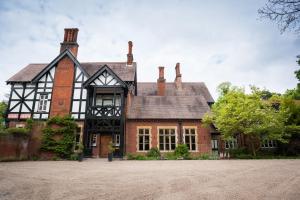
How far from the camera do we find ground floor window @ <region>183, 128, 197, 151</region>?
19.1 m

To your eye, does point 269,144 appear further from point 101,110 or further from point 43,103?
point 43,103

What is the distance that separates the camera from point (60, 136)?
17172 millimetres

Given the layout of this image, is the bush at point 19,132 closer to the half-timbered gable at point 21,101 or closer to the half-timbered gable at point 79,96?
the half-timbered gable at point 21,101

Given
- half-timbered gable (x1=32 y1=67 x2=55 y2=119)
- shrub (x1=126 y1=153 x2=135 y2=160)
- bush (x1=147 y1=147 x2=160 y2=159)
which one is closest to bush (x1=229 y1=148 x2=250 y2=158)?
bush (x1=147 y1=147 x2=160 y2=159)

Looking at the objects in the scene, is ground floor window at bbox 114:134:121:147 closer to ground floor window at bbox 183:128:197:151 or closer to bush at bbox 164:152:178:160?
bush at bbox 164:152:178:160

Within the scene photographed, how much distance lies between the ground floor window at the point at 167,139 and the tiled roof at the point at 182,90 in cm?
814

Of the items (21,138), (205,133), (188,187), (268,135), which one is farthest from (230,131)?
(21,138)

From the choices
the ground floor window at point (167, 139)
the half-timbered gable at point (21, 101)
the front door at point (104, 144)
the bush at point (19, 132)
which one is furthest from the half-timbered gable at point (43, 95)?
the ground floor window at point (167, 139)

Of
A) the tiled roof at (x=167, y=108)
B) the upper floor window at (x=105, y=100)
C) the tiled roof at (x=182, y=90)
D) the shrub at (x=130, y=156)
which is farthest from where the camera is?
the tiled roof at (x=182, y=90)

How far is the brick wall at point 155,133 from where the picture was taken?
61.9ft

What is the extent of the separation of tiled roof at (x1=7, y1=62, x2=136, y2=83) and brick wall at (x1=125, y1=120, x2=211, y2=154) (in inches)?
182

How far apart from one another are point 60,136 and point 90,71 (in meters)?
7.73

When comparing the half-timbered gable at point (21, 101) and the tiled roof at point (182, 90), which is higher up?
the tiled roof at point (182, 90)

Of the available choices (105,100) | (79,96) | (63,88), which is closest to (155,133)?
(105,100)
